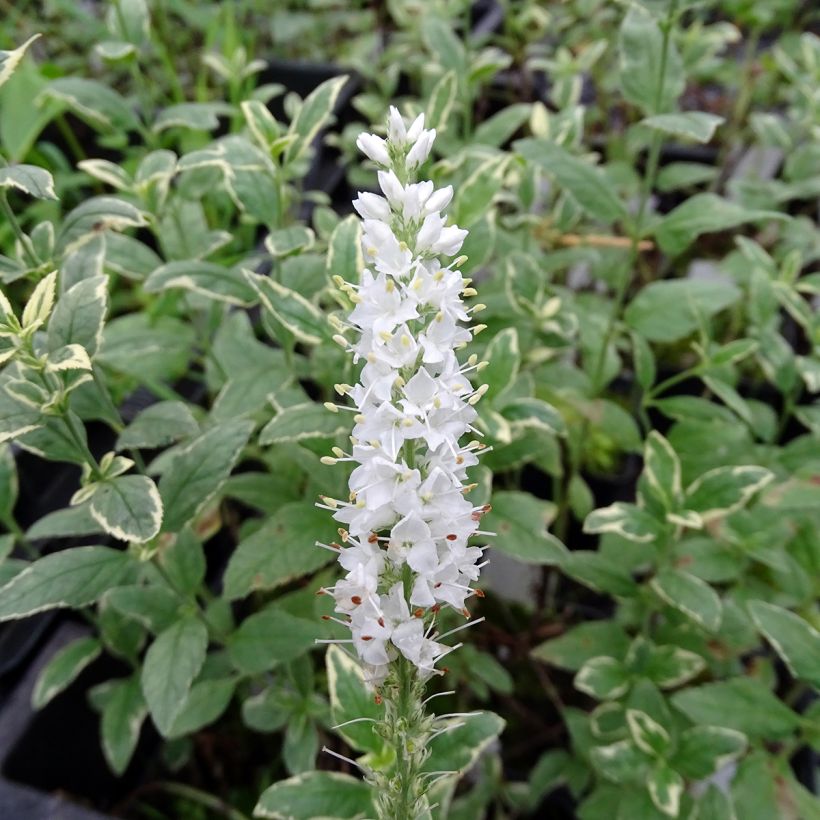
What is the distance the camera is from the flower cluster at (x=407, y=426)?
1.96ft

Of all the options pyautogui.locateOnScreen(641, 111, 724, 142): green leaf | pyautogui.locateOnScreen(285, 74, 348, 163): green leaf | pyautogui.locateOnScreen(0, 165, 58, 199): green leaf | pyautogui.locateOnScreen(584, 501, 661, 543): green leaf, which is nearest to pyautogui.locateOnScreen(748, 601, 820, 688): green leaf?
pyautogui.locateOnScreen(584, 501, 661, 543): green leaf

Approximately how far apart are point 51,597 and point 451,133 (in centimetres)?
126

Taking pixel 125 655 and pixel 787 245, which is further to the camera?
pixel 787 245

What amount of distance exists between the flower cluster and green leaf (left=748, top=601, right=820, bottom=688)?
1.95ft

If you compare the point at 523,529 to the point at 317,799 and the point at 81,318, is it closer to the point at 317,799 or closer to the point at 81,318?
the point at 317,799

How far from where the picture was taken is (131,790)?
143 centimetres

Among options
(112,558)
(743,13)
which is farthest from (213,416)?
(743,13)

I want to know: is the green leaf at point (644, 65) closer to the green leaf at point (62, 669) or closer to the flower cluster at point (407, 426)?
the flower cluster at point (407, 426)

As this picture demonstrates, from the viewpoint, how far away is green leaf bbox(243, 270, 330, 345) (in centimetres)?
95

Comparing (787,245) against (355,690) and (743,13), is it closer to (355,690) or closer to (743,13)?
(743,13)

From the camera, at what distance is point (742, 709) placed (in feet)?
3.67

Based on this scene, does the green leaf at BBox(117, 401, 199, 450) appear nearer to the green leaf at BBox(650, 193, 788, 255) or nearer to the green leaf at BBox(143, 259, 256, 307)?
the green leaf at BBox(143, 259, 256, 307)

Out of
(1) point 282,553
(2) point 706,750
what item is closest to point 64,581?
(1) point 282,553

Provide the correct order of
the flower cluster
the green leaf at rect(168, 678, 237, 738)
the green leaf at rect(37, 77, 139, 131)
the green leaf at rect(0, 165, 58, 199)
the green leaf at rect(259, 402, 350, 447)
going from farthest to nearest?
the green leaf at rect(37, 77, 139, 131) < the green leaf at rect(168, 678, 237, 738) < the green leaf at rect(259, 402, 350, 447) < the green leaf at rect(0, 165, 58, 199) < the flower cluster
